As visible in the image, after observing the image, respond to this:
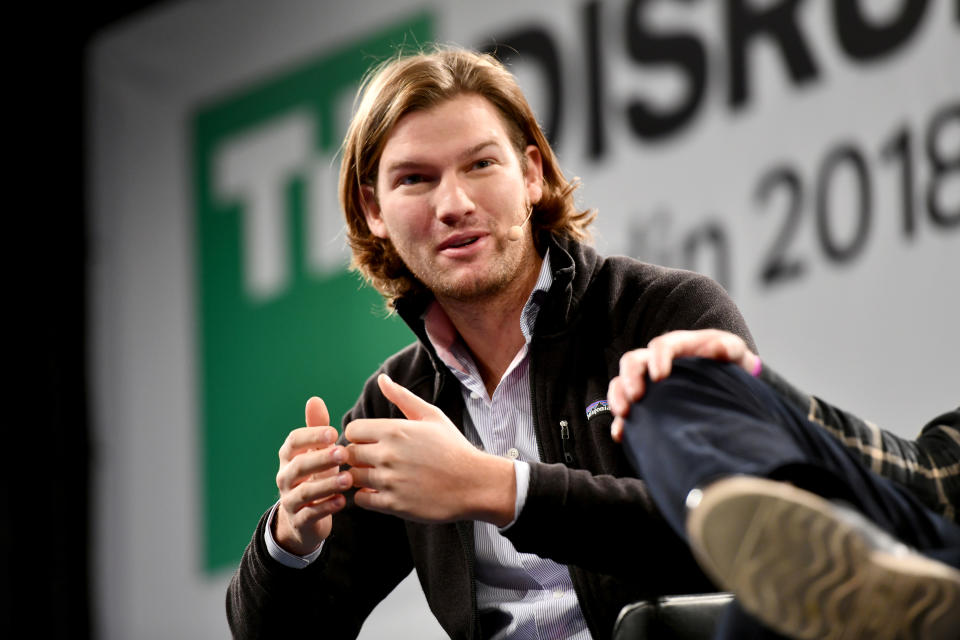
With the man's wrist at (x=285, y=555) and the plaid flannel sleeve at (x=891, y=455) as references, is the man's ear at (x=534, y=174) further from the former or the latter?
the plaid flannel sleeve at (x=891, y=455)

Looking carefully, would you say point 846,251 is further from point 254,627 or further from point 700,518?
point 700,518

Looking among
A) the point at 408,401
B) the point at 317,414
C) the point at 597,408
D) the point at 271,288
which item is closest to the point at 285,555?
the point at 317,414

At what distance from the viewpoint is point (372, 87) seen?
75.9 inches

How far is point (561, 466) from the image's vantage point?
1.32 m

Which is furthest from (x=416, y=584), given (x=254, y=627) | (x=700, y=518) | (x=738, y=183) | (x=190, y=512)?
(x=700, y=518)

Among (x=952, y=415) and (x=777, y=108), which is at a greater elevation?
(x=777, y=108)

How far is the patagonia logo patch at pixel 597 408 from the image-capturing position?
1.57m

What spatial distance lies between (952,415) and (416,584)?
225 centimetres

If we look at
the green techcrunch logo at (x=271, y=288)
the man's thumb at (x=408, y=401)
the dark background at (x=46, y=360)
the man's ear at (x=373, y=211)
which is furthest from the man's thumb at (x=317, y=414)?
the dark background at (x=46, y=360)

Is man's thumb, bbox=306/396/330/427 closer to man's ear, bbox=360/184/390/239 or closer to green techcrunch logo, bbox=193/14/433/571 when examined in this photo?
man's ear, bbox=360/184/390/239

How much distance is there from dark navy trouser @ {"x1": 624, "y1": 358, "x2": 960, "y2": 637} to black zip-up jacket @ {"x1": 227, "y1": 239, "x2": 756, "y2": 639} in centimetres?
26

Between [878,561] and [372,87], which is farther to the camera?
[372,87]

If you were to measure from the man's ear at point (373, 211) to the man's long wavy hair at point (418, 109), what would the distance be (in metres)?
0.02

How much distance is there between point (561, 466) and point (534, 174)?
0.77 meters
